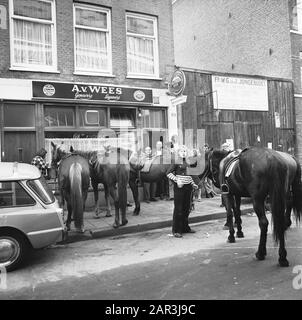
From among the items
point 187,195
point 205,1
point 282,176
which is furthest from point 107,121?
point 205,1

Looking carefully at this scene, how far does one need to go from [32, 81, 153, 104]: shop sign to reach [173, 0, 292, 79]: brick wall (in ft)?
31.2

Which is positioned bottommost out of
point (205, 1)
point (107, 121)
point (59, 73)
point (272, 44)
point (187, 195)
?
point (187, 195)

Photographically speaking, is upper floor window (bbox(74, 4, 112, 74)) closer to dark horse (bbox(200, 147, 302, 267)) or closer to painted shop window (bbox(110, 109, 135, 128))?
painted shop window (bbox(110, 109, 135, 128))

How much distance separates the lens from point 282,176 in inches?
225

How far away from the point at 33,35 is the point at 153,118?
5.26 meters

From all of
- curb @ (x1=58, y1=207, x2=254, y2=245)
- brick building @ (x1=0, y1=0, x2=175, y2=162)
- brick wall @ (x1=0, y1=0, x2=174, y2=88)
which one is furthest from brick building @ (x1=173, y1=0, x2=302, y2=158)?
curb @ (x1=58, y1=207, x2=254, y2=245)

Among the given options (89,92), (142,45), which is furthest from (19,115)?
(142,45)

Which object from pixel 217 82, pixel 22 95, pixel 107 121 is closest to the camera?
pixel 22 95

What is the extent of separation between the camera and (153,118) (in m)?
13.8

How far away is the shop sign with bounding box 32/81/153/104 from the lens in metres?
11.6
